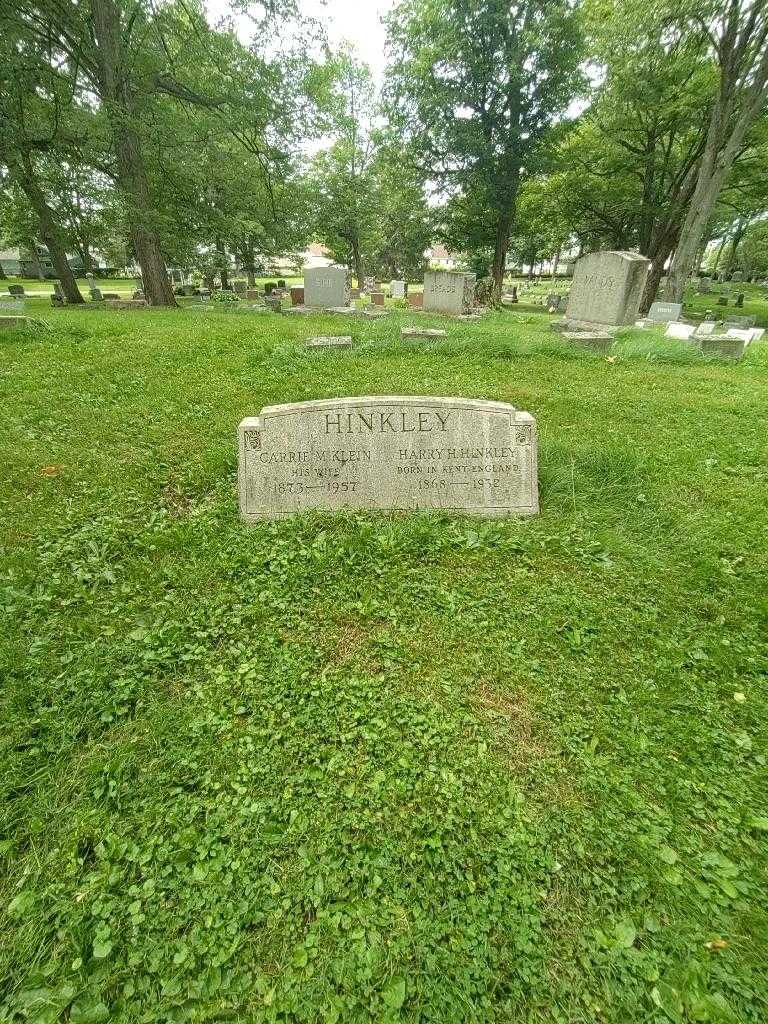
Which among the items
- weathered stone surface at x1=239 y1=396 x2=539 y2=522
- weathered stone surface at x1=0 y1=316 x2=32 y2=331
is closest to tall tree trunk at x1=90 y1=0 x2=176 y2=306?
weathered stone surface at x1=0 y1=316 x2=32 y2=331

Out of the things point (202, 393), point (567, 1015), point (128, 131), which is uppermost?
point (128, 131)

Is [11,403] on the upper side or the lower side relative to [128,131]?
lower

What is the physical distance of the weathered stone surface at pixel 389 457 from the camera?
3678mm

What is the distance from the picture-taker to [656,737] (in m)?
2.25

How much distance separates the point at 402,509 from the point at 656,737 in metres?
2.29

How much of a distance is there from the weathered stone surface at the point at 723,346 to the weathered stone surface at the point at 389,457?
769 cm

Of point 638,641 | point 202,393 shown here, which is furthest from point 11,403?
point 638,641

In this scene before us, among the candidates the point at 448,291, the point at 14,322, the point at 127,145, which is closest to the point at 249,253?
the point at 127,145

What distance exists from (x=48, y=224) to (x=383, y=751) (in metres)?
22.5

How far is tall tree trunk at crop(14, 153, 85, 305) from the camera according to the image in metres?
15.0

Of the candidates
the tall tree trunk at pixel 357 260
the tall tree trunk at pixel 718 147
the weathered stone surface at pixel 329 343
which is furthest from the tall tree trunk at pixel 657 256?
the tall tree trunk at pixel 357 260

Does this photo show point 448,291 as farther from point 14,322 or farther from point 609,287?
point 14,322

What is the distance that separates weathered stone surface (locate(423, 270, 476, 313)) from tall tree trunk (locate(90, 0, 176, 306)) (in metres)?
9.06

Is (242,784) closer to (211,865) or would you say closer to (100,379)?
(211,865)
